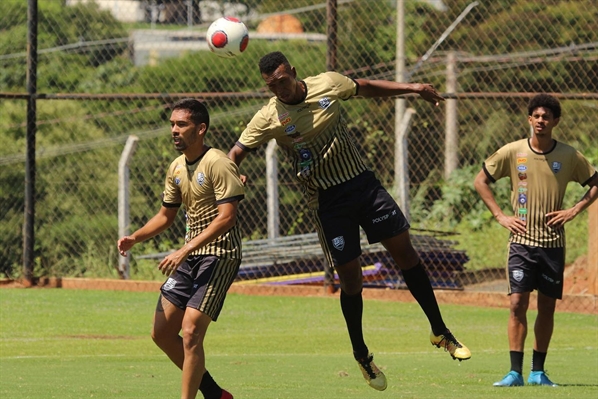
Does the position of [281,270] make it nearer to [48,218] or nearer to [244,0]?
[48,218]

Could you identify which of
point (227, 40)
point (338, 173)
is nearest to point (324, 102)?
point (338, 173)

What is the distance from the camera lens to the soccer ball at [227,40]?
948cm

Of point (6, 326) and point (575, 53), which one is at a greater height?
point (575, 53)

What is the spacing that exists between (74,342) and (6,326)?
131 cm

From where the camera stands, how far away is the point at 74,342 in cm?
1243

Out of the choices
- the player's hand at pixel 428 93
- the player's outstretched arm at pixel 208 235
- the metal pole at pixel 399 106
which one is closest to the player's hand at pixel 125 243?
the player's outstretched arm at pixel 208 235

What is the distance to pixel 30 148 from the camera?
1617 centimetres

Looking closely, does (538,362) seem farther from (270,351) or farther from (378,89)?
(270,351)

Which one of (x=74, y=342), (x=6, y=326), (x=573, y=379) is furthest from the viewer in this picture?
(x=6, y=326)

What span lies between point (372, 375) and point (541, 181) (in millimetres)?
2619

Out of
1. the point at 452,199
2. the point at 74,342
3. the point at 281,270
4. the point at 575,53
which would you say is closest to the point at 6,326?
the point at 74,342

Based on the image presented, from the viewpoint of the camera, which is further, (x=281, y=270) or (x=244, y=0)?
(x=244, y=0)

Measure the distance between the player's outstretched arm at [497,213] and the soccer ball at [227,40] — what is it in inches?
94.3

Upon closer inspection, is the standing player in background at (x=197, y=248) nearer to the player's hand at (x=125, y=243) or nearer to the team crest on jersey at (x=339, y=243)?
the player's hand at (x=125, y=243)
